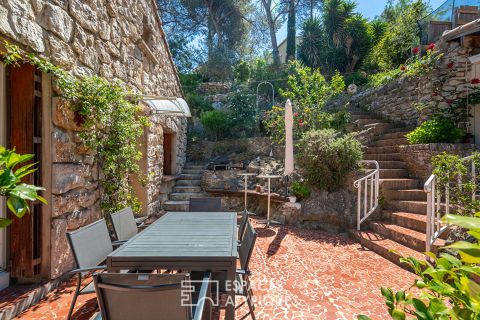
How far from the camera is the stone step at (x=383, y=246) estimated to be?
3.49 m

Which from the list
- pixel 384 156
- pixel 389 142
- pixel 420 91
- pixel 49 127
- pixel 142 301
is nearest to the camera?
pixel 142 301

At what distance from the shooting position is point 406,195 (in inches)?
195

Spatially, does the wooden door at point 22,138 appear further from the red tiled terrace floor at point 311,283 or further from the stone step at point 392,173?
the stone step at point 392,173

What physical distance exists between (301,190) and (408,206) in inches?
76.9

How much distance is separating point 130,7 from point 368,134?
21.3 ft

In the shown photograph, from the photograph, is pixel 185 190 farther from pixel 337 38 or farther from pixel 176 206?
pixel 337 38

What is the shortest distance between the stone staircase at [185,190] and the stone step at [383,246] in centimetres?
397

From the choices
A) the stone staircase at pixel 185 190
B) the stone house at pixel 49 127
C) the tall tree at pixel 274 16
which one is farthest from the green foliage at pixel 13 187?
the tall tree at pixel 274 16

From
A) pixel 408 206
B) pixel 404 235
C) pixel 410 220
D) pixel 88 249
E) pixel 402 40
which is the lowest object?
pixel 404 235

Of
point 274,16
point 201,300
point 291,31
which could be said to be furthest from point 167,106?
point 274,16

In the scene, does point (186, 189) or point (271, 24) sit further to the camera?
point (271, 24)

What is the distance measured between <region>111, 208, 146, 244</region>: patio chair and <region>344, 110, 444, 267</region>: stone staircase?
330 centimetres

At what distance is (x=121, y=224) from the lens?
2.68 metres

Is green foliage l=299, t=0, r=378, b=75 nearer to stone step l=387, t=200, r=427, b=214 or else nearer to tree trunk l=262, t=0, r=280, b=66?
tree trunk l=262, t=0, r=280, b=66
